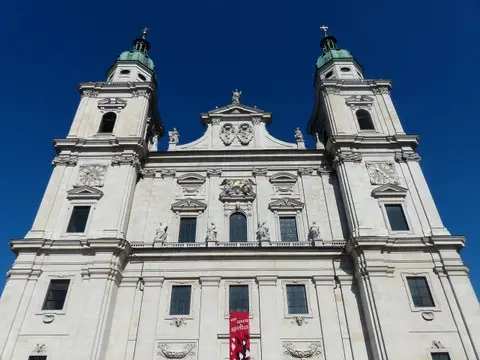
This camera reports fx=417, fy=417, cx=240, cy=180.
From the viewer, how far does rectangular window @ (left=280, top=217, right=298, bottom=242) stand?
80.2 feet

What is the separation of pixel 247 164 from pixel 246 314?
10801mm

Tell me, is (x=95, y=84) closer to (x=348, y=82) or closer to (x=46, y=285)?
(x=46, y=285)

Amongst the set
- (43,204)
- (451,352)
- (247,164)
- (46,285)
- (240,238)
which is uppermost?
(247,164)

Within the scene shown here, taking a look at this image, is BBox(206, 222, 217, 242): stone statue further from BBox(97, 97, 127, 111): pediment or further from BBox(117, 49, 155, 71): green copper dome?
BBox(117, 49, 155, 71): green copper dome

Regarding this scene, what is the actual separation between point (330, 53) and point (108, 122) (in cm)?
2048

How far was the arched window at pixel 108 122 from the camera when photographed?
29.9 m

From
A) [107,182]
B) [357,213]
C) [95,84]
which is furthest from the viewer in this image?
[95,84]

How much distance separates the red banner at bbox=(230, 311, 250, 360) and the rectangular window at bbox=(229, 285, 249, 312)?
3.23 ft

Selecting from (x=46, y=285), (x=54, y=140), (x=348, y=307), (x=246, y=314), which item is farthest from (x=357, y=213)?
(x=54, y=140)

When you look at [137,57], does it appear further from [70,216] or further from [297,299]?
[297,299]

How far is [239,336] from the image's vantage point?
63.6 ft

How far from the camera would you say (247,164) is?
27969mm

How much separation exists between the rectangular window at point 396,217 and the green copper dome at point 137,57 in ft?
78.5

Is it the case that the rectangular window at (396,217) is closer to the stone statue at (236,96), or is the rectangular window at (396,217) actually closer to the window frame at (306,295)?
the window frame at (306,295)
